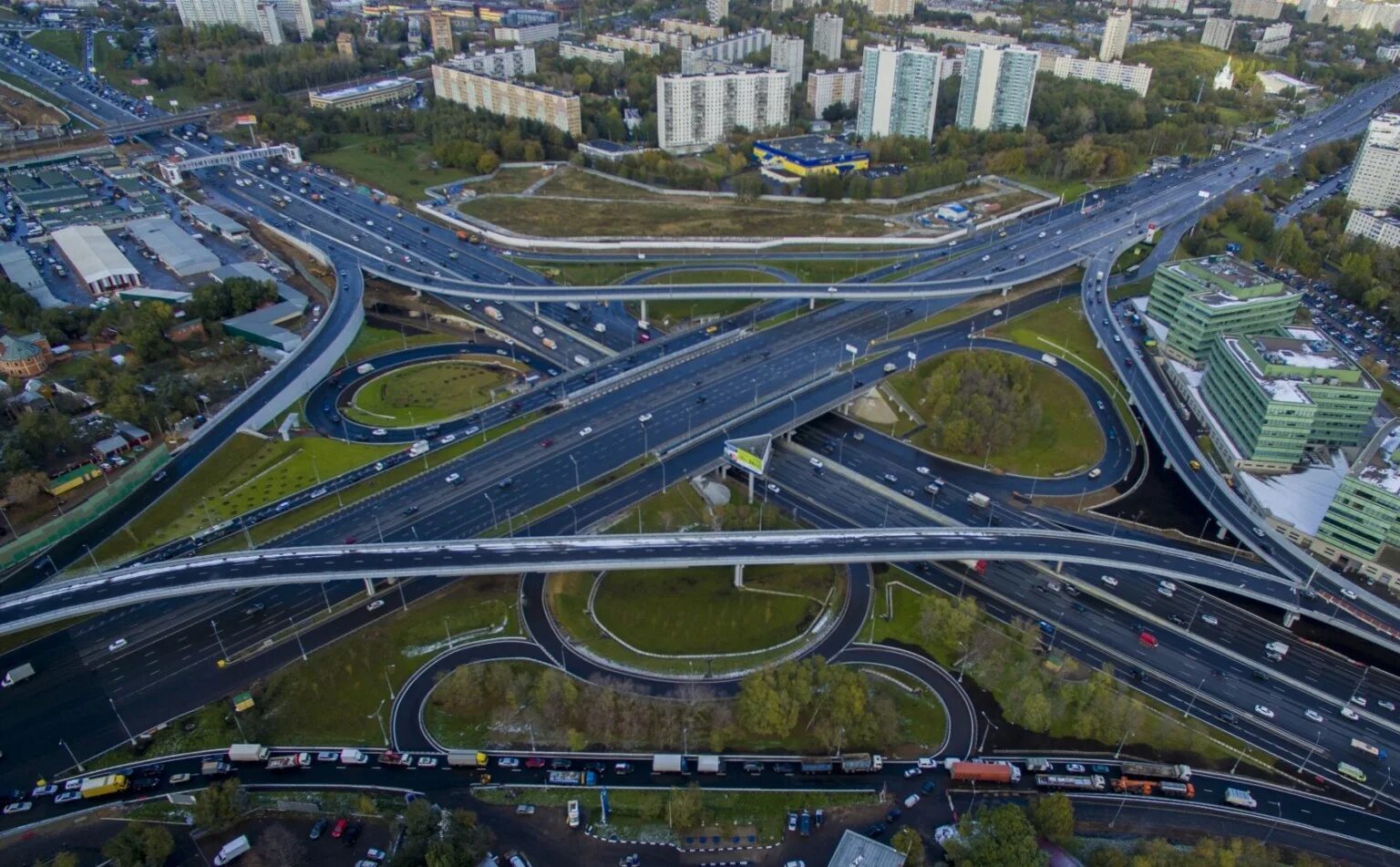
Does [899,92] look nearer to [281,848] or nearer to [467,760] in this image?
[467,760]

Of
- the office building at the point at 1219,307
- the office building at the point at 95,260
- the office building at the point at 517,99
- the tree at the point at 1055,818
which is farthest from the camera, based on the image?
the office building at the point at 517,99

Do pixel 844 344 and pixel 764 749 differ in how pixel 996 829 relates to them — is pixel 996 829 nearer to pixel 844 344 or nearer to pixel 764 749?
pixel 764 749

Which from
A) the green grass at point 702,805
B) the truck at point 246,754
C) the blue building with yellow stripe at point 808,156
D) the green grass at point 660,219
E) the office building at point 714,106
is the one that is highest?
the office building at point 714,106

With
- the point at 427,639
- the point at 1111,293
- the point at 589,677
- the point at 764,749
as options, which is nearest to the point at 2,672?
the point at 427,639

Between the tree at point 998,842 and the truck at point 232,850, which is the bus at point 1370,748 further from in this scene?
the truck at point 232,850

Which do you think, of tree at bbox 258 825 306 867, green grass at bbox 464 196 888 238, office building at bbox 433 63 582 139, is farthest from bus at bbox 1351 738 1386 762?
office building at bbox 433 63 582 139

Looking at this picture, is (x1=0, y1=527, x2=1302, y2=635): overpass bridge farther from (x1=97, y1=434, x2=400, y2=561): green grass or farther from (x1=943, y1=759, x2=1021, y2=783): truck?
(x1=943, y1=759, x2=1021, y2=783): truck

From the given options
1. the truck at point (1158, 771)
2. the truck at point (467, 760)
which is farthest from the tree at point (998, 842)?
the truck at point (467, 760)
